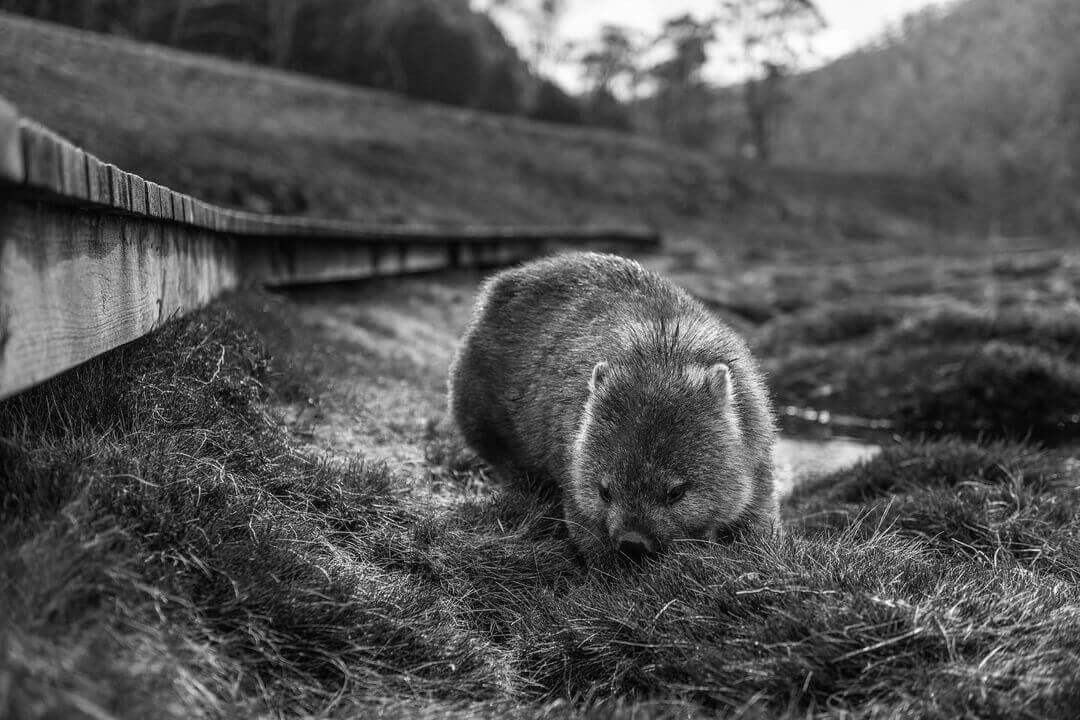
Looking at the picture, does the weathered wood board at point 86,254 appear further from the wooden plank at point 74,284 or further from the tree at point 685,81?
the tree at point 685,81

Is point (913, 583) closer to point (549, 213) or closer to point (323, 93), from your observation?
point (549, 213)

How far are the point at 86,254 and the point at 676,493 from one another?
2.35 metres

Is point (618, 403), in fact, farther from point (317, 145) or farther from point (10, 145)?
point (317, 145)

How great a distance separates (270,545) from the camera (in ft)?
9.61

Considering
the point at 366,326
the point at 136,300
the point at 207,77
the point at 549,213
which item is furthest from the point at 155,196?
the point at 549,213

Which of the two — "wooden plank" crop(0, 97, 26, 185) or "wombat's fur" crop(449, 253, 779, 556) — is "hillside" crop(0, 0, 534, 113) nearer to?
"wombat's fur" crop(449, 253, 779, 556)

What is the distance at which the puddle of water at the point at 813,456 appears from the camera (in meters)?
5.60

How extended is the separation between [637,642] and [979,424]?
4927mm

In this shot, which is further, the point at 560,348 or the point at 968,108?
the point at 968,108

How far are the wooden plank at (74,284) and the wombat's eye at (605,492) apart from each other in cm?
195

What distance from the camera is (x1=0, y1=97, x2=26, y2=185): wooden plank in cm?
201

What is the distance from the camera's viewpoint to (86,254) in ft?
9.89

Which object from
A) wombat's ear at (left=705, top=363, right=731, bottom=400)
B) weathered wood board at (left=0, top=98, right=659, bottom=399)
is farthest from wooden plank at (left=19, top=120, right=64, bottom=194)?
wombat's ear at (left=705, top=363, right=731, bottom=400)

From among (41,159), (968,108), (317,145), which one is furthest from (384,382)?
(968,108)
